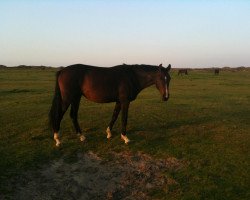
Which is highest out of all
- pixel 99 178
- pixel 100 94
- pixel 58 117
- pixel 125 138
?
pixel 100 94

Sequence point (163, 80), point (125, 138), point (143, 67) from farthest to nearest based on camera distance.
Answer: point (143, 67) → point (163, 80) → point (125, 138)

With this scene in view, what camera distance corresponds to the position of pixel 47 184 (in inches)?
Answer: 283

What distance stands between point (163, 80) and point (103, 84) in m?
A: 1.81

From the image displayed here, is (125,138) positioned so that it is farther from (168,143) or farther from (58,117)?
(58,117)

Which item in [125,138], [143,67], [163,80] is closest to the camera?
[125,138]

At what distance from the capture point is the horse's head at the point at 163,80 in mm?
10141

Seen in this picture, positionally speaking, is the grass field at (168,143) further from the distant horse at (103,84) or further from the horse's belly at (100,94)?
the horse's belly at (100,94)

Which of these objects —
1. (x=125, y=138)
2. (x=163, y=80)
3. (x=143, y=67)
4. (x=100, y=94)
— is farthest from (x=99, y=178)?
(x=143, y=67)

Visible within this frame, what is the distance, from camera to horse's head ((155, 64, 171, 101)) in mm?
10141

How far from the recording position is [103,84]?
33.5 ft

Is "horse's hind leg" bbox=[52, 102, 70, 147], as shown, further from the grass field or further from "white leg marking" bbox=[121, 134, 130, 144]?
"white leg marking" bbox=[121, 134, 130, 144]

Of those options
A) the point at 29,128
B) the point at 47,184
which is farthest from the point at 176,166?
the point at 29,128

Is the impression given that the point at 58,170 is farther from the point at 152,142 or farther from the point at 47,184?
the point at 152,142

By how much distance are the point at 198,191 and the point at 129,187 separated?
57.0 inches
